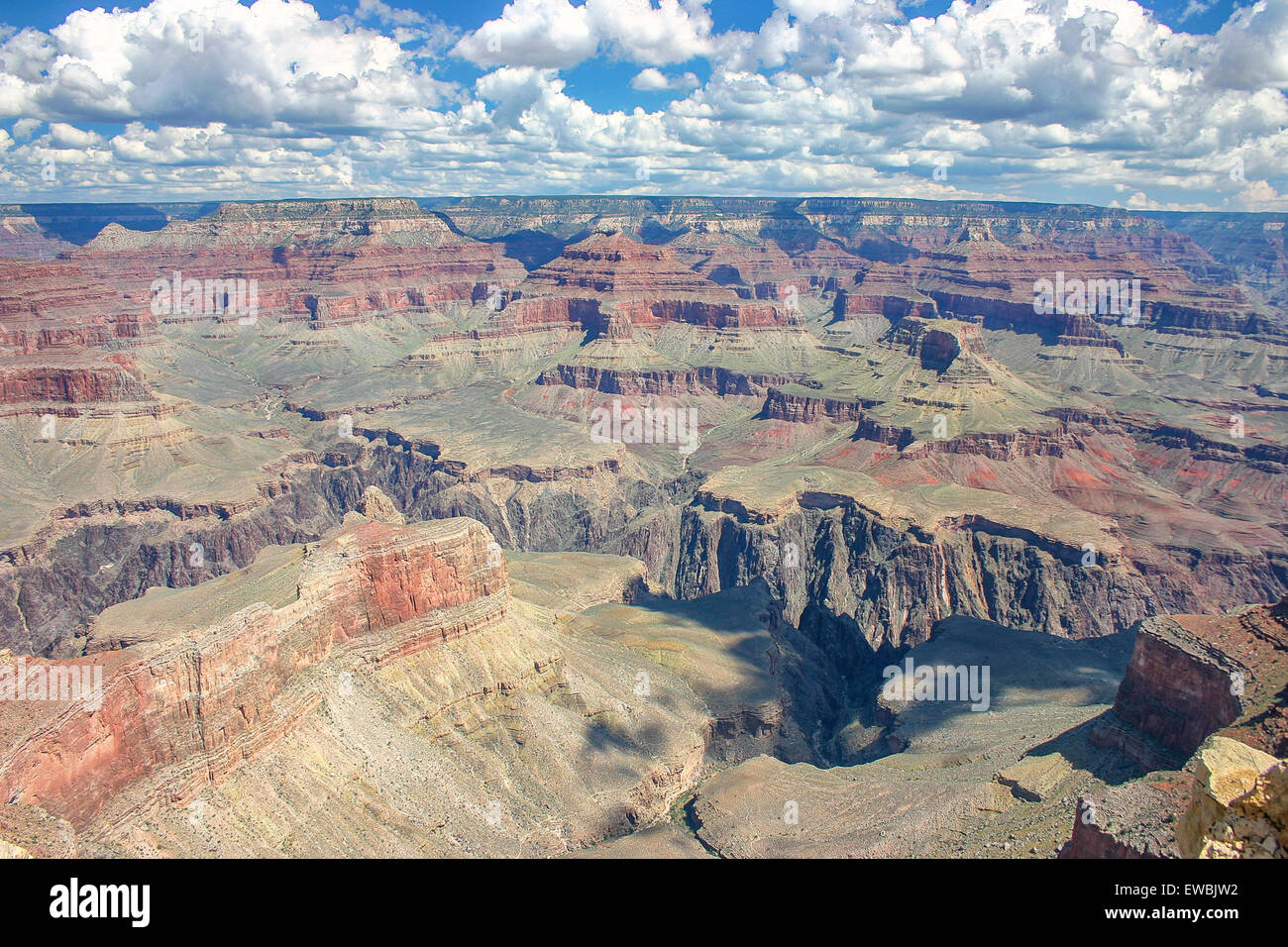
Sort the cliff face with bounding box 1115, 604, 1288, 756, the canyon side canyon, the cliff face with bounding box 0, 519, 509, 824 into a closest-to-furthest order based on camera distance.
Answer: the cliff face with bounding box 0, 519, 509, 824 < the canyon side canyon < the cliff face with bounding box 1115, 604, 1288, 756

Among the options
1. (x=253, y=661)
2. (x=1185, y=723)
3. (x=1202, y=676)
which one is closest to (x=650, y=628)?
(x=253, y=661)

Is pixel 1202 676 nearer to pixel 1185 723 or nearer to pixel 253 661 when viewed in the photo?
pixel 1185 723

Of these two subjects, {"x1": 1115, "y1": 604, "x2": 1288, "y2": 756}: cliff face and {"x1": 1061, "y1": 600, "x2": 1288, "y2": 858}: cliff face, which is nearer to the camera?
{"x1": 1061, "y1": 600, "x2": 1288, "y2": 858}: cliff face

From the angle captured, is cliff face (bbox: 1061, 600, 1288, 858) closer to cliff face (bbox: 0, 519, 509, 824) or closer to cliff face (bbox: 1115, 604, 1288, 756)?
cliff face (bbox: 1115, 604, 1288, 756)

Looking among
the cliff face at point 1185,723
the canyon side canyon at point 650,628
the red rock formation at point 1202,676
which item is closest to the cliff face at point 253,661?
the canyon side canyon at point 650,628

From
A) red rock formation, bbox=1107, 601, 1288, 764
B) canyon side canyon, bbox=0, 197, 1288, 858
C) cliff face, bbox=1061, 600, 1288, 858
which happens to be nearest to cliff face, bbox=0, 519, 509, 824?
canyon side canyon, bbox=0, 197, 1288, 858

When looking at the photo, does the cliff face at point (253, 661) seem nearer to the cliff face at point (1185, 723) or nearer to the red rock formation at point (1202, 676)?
the cliff face at point (1185, 723)
